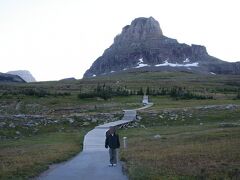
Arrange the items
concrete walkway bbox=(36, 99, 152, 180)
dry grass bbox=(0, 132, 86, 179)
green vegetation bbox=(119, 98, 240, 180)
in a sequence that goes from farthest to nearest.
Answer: dry grass bbox=(0, 132, 86, 179), concrete walkway bbox=(36, 99, 152, 180), green vegetation bbox=(119, 98, 240, 180)

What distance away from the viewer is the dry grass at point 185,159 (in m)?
21.2

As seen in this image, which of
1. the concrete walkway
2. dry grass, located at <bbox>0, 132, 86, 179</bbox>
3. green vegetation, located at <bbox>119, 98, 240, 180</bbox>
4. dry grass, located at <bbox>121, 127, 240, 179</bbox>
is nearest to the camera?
dry grass, located at <bbox>121, 127, 240, 179</bbox>

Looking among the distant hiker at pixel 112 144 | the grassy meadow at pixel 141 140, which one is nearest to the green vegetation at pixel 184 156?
the grassy meadow at pixel 141 140

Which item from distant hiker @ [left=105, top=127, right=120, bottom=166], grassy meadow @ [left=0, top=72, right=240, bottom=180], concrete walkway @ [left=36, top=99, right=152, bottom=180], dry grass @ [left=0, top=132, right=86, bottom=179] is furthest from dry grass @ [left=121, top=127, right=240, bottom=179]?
dry grass @ [left=0, top=132, right=86, bottom=179]

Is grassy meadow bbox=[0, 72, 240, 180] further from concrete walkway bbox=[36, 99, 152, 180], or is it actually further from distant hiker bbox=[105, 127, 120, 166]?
distant hiker bbox=[105, 127, 120, 166]

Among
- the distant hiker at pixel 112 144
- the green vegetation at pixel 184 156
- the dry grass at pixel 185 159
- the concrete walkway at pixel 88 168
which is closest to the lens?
the dry grass at pixel 185 159

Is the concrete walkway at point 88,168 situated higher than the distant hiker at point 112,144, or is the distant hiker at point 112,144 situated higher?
the distant hiker at point 112,144

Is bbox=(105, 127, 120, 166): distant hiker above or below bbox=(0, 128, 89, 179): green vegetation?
above

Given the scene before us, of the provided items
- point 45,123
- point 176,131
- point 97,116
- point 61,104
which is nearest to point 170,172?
point 176,131

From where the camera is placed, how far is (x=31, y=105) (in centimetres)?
8481

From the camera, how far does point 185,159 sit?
26.2m

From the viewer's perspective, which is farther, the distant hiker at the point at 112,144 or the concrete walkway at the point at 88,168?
the distant hiker at the point at 112,144

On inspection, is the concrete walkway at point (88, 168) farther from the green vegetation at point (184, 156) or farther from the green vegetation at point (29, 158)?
the green vegetation at point (184, 156)

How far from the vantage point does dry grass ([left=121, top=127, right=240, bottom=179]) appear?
21.2 meters
